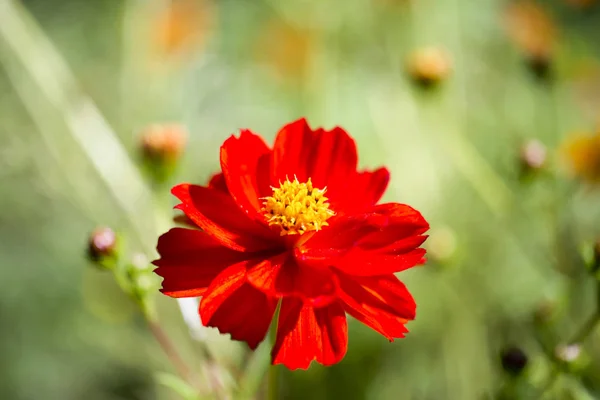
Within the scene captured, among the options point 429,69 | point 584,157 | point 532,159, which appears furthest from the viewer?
point 584,157

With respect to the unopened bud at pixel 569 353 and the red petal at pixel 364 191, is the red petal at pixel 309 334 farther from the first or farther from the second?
the unopened bud at pixel 569 353

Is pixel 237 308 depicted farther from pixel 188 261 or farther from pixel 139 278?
pixel 139 278

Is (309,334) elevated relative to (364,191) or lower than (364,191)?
lower

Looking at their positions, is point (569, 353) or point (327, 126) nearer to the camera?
point (569, 353)

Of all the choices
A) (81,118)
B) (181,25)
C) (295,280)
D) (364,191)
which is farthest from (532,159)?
(181,25)

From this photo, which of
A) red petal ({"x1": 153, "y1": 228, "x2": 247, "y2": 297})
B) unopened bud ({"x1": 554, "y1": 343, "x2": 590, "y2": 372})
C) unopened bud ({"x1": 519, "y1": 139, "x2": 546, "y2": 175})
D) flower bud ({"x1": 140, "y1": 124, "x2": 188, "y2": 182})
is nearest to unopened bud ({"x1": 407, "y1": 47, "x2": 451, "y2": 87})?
unopened bud ({"x1": 519, "y1": 139, "x2": 546, "y2": 175})

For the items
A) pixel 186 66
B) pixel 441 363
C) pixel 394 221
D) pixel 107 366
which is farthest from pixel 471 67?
pixel 394 221

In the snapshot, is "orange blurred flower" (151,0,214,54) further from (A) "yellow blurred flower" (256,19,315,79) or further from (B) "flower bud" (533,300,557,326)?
(B) "flower bud" (533,300,557,326)
